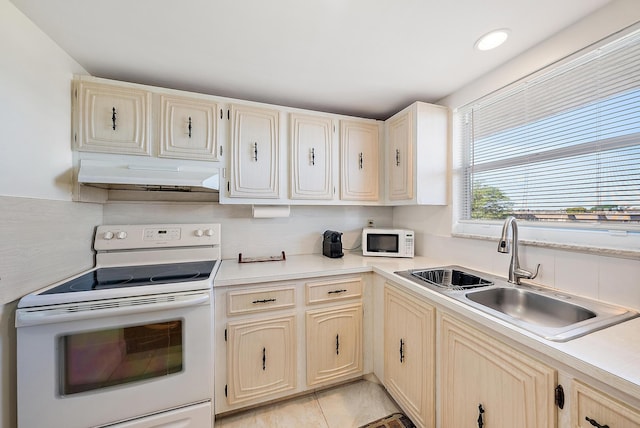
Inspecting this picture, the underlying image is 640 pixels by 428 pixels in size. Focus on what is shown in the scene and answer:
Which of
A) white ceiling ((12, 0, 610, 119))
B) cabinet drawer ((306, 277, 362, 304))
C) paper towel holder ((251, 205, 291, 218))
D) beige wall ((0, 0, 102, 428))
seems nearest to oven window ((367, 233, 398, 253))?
cabinet drawer ((306, 277, 362, 304))

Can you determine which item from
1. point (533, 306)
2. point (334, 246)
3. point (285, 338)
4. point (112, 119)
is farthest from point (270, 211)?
point (533, 306)

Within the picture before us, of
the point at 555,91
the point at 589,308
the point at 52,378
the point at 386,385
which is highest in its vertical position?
the point at 555,91

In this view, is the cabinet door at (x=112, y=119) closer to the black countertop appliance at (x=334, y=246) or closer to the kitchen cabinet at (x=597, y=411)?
the black countertop appliance at (x=334, y=246)

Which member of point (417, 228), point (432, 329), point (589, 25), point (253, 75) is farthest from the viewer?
point (417, 228)

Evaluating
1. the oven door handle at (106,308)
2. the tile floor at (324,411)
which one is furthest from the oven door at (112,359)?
the tile floor at (324,411)

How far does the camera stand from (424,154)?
1.86 metres

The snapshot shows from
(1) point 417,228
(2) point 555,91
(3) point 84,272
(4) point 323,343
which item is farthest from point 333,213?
(3) point 84,272

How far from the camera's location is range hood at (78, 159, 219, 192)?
138cm

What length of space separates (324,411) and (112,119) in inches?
90.8

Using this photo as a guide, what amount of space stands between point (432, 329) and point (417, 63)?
1.56 m

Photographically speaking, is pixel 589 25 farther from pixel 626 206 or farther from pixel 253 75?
pixel 253 75

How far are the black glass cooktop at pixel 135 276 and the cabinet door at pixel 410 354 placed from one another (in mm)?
1211

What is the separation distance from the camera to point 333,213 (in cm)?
238

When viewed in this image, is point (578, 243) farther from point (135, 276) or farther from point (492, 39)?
point (135, 276)
